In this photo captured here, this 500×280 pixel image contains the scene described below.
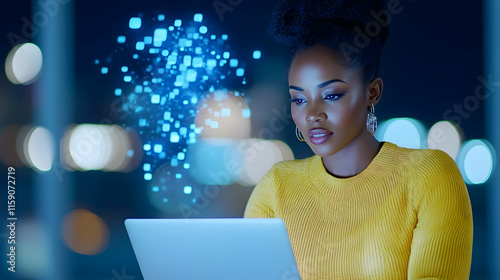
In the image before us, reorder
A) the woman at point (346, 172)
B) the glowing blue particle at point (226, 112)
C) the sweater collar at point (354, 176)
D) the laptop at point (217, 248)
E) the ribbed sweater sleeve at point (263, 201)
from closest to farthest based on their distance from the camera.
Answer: the laptop at point (217, 248)
the woman at point (346, 172)
the sweater collar at point (354, 176)
the ribbed sweater sleeve at point (263, 201)
the glowing blue particle at point (226, 112)

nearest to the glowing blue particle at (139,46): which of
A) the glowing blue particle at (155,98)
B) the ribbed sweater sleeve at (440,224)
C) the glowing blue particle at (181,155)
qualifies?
the glowing blue particle at (155,98)

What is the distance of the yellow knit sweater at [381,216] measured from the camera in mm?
1495

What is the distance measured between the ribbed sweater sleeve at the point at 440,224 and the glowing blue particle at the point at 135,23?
1986 mm

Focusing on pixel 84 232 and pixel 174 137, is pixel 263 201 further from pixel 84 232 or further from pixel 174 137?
pixel 84 232

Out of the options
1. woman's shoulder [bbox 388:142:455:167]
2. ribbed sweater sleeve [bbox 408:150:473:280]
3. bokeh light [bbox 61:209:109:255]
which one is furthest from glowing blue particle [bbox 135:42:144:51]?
ribbed sweater sleeve [bbox 408:150:473:280]

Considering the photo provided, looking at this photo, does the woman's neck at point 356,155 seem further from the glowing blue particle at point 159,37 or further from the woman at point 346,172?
the glowing blue particle at point 159,37

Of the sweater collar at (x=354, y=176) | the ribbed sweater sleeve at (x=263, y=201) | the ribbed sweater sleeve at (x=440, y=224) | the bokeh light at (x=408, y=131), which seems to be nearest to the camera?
the ribbed sweater sleeve at (x=440, y=224)

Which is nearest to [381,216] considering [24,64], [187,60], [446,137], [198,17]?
[446,137]

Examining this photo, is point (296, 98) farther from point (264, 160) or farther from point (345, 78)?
point (264, 160)

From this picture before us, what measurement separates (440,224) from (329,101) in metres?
0.50

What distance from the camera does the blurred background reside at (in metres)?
3.06

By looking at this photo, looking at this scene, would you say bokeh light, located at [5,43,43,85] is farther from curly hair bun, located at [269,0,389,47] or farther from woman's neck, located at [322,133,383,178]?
woman's neck, located at [322,133,383,178]

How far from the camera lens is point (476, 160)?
3111mm

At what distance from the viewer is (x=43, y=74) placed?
312 cm
